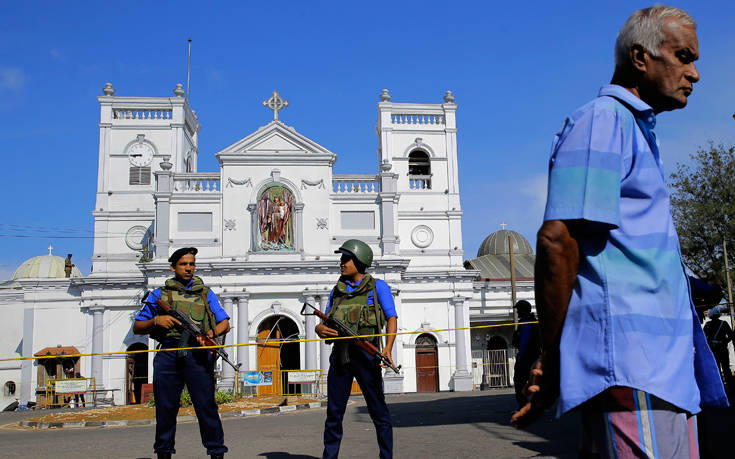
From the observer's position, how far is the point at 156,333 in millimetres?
6102

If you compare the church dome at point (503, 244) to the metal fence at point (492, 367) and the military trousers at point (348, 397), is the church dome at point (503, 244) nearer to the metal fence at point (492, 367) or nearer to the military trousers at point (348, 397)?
the metal fence at point (492, 367)

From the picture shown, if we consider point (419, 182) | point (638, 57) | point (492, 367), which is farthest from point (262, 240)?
point (638, 57)

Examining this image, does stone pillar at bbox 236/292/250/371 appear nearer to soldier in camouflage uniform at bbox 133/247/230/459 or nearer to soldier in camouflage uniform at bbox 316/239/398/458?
soldier in camouflage uniform at bbox 133/247/230/459

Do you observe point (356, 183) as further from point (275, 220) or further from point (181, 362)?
point (181, 362)

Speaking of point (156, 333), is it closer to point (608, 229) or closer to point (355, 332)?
point (355, 332)

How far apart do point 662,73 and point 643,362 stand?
3.48 ft

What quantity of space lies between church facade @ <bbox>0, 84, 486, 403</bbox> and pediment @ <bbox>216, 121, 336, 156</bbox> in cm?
7

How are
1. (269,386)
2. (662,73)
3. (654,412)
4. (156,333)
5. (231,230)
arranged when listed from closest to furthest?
(654,412)
(662,73)
(156,333)
(269,386)
(231,230)

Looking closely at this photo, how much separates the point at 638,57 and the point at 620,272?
0.83 metres

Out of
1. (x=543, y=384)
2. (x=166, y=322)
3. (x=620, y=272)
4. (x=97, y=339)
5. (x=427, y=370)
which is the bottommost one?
(x=427, y=370)

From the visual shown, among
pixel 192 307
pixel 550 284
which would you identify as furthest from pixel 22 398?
pixel 550 284

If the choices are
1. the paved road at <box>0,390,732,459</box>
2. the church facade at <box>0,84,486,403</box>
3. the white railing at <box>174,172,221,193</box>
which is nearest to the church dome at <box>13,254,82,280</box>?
the church facade at <box>0,84,486,403</box>

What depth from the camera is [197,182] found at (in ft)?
105

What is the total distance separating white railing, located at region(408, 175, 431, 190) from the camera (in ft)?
114
